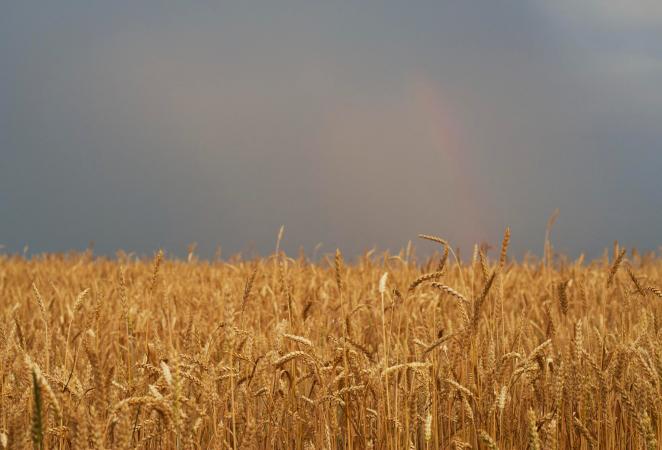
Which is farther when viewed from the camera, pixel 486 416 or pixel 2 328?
pixel 2 328

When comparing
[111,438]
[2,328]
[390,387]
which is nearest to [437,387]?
[390,387]

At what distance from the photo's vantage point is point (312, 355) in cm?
202

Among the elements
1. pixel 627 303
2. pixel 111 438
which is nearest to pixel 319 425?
pixel 111 438

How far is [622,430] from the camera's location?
2434mm

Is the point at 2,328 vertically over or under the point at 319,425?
over

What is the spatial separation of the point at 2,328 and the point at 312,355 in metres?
1.12

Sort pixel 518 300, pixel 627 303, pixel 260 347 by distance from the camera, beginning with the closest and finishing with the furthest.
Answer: pixel 260 347 → pixel 627 303 → pixel 518 300

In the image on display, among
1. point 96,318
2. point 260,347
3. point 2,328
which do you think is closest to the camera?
point 2,328

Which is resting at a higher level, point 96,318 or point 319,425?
point 96,318

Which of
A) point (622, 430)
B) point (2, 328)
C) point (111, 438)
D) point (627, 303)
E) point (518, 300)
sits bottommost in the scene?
point (111, 438)

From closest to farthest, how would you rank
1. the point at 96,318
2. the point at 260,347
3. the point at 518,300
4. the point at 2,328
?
the point at 2,328 → the point at 96,318 → the point at 260,347 → the point at 518,300

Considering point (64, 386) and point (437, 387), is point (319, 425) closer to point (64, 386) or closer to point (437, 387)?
point (437, 387)

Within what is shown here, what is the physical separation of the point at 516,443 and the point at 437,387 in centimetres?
36

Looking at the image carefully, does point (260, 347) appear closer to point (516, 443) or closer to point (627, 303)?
point (516, 443)
